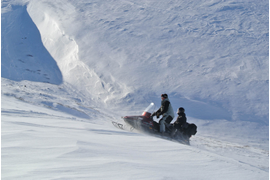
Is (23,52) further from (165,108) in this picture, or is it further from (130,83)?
(165,108)

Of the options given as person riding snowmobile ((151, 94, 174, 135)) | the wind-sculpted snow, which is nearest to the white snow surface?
the wind-sculpted snow

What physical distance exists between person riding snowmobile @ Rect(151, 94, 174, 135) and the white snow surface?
4.84 feet

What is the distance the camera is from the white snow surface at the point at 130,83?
3111 mm

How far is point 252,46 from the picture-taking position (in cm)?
1755

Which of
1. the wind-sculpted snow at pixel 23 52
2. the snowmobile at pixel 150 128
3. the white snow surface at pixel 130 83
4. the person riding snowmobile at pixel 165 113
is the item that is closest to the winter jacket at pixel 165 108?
the person riding snowmobile at pixel 165 113

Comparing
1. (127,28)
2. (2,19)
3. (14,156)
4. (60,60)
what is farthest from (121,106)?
(2,19)

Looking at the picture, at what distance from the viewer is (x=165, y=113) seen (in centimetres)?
754

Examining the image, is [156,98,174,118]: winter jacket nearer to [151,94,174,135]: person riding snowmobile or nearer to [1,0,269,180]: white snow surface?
[151,94,174,135]: person riding snowmobile

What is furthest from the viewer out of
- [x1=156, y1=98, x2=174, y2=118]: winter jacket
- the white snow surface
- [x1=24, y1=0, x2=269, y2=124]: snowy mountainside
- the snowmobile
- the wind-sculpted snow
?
the wind-sculpted snow

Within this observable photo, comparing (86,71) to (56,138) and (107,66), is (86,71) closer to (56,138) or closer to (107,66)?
(107,66)

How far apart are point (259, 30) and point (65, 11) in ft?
58.6

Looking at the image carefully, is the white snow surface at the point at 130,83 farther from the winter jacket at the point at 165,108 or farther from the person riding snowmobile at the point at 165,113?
the winter jacket at the point at 165,108

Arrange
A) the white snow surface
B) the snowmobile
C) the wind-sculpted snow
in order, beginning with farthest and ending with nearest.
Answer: the wind-sculpted snow
the snowmobile
the white snow surface

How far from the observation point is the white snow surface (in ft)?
10.2
